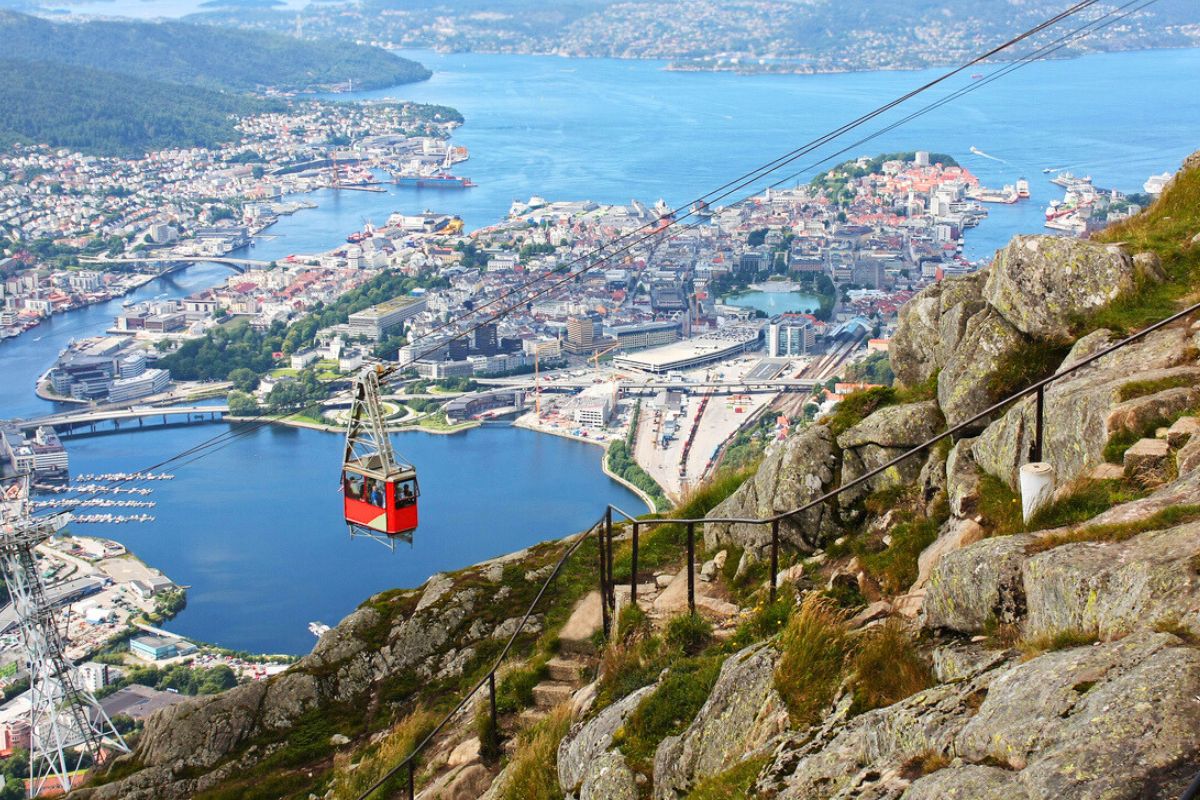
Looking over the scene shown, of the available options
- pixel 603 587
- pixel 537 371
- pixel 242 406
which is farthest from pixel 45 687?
pixel 537 371

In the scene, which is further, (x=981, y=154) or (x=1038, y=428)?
(x=981, y=154)

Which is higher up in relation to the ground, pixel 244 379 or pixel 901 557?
pixel 901 557

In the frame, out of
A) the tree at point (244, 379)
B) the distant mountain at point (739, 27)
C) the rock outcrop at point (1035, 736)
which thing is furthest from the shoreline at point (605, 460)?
the distant mountain at point (739, 27)

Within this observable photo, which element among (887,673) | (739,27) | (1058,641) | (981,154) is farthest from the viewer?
(739,27)

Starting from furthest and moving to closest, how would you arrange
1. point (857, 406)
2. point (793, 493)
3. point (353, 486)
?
point (353, 486), point (857, 406), point (793, 493)

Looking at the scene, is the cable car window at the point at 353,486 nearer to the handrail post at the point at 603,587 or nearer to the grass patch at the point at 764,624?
the handrail post at the point at 603,587

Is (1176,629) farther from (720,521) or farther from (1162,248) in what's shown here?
(1162,248)

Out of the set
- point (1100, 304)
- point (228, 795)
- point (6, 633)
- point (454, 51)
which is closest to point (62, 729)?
point (6, 633)

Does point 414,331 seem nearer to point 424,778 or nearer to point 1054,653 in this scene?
point 424,778
